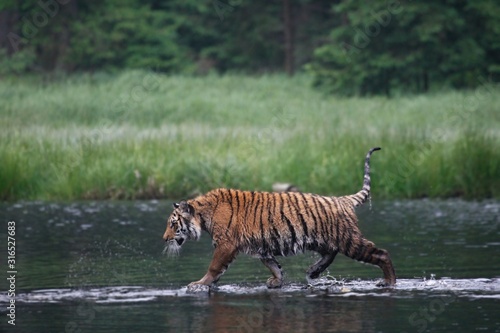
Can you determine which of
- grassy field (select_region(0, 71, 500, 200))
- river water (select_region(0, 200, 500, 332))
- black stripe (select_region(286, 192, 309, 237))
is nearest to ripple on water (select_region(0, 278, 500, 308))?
river water (select_region(0, 200, 500, 332))

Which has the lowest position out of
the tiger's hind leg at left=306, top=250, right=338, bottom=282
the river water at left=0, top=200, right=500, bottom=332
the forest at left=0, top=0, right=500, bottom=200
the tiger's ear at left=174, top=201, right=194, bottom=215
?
the river water at left=0, top=200, right=500, bottom=332

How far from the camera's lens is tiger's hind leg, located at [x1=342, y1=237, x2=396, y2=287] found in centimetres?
1062

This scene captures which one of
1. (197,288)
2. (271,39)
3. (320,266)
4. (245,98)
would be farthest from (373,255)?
(271,39)

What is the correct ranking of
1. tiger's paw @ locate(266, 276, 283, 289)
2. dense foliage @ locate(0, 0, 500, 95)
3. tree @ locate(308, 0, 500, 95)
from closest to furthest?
tiger's paw @ locate(266, 276, 283, 289)
tree @ locate(308, 0, 500, 95)
dense foliage @ locate(0, 0, 500, 95)

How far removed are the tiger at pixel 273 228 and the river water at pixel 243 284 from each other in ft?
1.11

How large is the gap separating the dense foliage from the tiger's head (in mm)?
27417

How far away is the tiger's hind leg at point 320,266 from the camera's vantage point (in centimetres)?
1110

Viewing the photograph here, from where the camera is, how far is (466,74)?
39.7m

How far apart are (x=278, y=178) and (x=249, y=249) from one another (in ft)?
31.2

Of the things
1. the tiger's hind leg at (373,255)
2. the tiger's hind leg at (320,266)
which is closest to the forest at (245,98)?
the tiger's hind leg at (320,266)

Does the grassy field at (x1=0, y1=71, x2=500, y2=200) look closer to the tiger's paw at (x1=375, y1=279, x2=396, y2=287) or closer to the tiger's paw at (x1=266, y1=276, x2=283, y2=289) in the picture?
the tiger's paw at (x1=375, y1=279, x2=396, y2=287)

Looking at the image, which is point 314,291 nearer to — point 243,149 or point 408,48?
point 243,149

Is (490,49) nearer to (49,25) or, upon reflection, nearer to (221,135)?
(49,25)

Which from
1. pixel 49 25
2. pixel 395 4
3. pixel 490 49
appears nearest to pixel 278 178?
pixel 395 4
